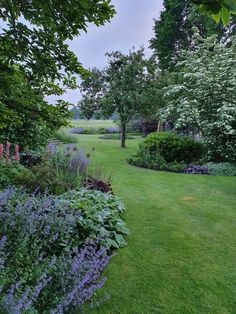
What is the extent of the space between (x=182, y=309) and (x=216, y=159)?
306 inches

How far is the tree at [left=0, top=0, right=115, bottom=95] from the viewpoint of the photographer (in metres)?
1.64

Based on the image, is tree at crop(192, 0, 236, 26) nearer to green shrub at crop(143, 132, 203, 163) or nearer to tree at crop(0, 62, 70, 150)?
tree at crop(0, 62, 70, 150)

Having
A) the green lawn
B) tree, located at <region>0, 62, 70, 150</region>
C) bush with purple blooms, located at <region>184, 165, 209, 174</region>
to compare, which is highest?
tree, located at <region>0, 62, 70, 150</region>

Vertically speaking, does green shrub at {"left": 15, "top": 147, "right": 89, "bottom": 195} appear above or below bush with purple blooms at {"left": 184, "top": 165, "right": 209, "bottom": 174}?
above

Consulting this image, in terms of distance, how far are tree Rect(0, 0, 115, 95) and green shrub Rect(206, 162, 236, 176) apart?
24.4 feet

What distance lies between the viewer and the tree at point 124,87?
12.6 meters

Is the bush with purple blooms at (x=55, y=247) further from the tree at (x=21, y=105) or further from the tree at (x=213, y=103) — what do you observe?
the tree at (x=213, y=103)

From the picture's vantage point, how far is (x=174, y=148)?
10.0 metres

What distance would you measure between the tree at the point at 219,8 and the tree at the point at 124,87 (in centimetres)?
1127

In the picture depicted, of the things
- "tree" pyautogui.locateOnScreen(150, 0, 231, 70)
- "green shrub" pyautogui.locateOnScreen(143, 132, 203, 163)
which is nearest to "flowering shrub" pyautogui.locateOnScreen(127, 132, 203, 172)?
"green shrub" pyautogui.locateOnScreen(143, 132, 203, 163)

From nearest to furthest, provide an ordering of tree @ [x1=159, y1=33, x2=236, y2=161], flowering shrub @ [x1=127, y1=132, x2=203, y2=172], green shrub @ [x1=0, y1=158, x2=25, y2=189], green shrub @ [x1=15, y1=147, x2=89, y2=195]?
green shrub @ [x1=15, y1=147, x2=89, y2=195]
green shrub @ [x1=0, y1=158, x2=25, y2=189]
tree @ [x1=159, y1=33, x2=236, y2=161]
flowering shrub @ [x1=127, y1=132, x2=203, y2=172]

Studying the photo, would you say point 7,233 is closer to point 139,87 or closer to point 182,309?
point 182,309

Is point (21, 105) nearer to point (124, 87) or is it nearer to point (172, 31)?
point (124, 87)

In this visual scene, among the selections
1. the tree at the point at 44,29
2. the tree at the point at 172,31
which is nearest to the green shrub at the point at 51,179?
the tree at the point at 44,29
